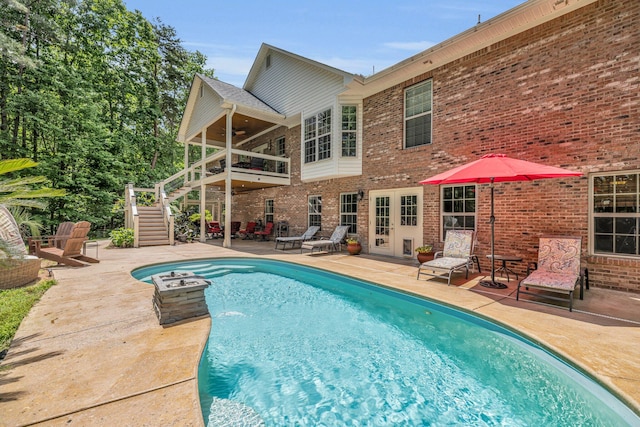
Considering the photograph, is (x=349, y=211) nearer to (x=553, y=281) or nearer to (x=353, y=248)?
(x=353, y=248)

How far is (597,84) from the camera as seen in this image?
5605 millimetres

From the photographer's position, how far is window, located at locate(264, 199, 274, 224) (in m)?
15.5

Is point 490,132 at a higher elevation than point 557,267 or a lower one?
higher

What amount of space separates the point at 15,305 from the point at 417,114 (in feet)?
32.9

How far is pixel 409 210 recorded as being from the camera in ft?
29.7

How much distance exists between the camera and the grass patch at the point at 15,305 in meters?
3.25

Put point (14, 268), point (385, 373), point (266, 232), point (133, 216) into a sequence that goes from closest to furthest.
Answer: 1. point (385, 373)
2. point (14, 268)
3. point (133, 216)
4. point (266, 232)

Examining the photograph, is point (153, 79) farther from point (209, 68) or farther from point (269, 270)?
point (269, 270)

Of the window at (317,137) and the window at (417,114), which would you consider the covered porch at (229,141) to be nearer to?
the window at (317,137)

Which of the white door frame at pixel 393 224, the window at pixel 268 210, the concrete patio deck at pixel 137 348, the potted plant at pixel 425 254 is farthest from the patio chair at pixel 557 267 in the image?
the window at pixel 268 210

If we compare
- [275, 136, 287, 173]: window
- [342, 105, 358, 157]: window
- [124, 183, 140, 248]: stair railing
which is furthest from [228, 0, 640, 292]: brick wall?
[124, 183, 140, 248]: stair railing

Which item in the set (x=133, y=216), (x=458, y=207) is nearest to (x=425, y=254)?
(x=458, y=207)

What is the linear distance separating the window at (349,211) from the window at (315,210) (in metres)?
1.29

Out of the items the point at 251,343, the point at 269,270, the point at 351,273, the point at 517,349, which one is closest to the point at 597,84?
the point at 517,349
